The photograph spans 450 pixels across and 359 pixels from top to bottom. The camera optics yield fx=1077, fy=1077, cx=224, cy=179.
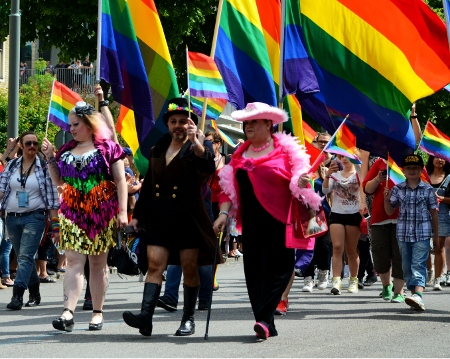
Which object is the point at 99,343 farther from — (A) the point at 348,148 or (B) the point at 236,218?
(A) the point at 348,148

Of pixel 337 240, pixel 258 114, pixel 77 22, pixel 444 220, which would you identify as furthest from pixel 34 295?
pixel 77 22

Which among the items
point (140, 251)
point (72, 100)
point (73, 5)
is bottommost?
point (140, 251)

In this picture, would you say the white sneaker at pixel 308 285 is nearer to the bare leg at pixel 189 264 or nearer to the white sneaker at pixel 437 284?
the white sneaker at pixel 437 284

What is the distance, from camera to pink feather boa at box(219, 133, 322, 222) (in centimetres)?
886

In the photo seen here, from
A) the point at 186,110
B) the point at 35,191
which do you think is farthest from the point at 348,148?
the point at 35,191

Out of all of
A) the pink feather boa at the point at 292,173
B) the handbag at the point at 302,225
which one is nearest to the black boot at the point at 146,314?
the pink feather boa at the point at 292,173

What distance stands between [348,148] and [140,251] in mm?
2416

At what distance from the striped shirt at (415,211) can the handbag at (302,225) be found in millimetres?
A: 2111

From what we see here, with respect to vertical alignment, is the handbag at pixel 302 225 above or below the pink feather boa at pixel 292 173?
below

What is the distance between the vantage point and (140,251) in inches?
368

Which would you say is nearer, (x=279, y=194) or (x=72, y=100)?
(x=279, y=194)

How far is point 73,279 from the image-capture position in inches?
352

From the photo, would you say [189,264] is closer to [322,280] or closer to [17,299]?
[17,299]

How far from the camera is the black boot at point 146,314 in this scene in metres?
8.52
